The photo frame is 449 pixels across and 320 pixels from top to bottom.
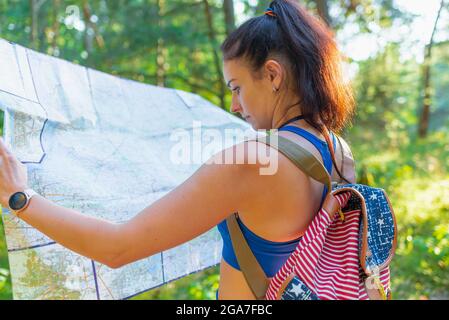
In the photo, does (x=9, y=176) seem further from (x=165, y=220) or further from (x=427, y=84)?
(x=427, y=84)

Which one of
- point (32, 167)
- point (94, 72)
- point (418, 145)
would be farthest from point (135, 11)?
point (418, 145)

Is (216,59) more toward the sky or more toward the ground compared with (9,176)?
more toward the sky

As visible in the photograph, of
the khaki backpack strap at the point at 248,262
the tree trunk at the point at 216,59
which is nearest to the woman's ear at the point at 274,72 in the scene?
the khaki backpack strap at the point at 248,262

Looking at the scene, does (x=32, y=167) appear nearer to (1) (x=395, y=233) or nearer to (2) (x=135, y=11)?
(1) (x=395, y=233)

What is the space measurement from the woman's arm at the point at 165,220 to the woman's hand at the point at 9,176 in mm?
112

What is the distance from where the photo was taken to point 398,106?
547 inches

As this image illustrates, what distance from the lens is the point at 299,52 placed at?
4.48 ft

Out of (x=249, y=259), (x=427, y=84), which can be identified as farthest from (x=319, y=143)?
(x=427, y=84)

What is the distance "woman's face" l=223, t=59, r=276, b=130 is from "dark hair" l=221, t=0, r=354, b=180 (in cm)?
3

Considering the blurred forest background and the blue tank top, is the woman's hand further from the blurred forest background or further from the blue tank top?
the blurred forest background

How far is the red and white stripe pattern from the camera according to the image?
1210 mm

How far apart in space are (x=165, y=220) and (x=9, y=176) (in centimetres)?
50

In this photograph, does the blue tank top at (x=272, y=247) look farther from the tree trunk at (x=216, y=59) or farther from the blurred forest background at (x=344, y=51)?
the tree trunk at (x=216, y=59)

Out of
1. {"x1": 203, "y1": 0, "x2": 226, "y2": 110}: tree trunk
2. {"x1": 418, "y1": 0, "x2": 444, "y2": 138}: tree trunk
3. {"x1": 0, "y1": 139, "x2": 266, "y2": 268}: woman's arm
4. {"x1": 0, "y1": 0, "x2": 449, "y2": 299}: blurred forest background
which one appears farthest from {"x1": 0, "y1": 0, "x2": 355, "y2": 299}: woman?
{"x1": 418, "y1": 0, "x2": 444, "y2": 138}: tree trunk
